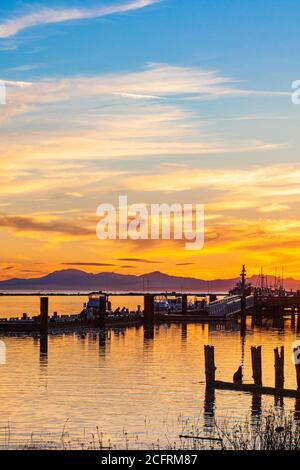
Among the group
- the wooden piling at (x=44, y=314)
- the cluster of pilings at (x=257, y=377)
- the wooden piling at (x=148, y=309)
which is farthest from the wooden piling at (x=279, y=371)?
the wooden piling at (x=148, y=309)

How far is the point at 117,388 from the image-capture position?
183ft

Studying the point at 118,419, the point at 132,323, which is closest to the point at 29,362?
the point at 118,419

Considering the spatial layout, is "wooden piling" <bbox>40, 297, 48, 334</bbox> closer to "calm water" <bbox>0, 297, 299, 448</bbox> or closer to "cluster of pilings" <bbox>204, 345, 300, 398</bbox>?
"calm water" <bbox>0, 297, 299, 448</bbox>

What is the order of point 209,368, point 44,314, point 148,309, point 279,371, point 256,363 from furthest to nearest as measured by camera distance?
1. point 148,309
2. point 44,314
3. point 209,368
4. point 256,363
5. point 279,371

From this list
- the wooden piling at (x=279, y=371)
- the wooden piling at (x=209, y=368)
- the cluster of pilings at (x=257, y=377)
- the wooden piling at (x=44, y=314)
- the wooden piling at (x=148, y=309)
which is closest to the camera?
the cluster of pilings at (x=257, y=377)

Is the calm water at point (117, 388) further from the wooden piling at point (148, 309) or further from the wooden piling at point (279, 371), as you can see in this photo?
the wooden piling at point (148, 309)

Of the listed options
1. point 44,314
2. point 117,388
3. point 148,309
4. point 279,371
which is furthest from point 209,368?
point 148,309

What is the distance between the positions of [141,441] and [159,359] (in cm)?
3957

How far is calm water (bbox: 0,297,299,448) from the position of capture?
41.9m

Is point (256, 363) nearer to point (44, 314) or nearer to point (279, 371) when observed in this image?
point (279, 371)

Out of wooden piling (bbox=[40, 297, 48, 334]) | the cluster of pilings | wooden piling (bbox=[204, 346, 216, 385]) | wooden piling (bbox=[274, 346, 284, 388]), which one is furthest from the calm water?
wooden piling (bbox=[40, 297, 48, 334])

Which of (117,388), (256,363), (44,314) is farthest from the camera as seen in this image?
(44,314)

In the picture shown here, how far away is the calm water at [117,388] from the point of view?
4194cm

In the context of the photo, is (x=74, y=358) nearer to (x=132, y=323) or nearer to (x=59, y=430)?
(x=59, y=430)
